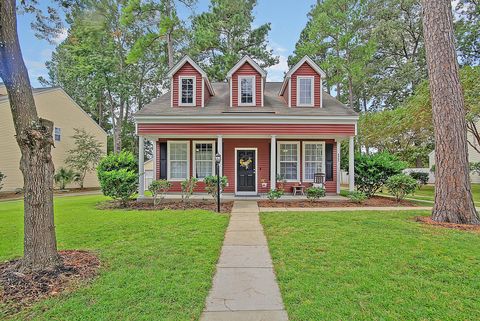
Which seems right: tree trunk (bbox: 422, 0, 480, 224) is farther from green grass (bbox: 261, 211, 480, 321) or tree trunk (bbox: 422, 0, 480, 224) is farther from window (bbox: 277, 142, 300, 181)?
window (bbox: 277, 142, 300, 181)

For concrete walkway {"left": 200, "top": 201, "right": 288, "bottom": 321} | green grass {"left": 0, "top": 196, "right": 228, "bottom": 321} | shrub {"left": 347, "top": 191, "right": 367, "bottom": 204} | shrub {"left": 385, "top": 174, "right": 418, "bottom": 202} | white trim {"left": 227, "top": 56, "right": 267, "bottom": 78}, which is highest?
white trim {"left": 227, "top": 56, "right": 267, "bottom": 78}

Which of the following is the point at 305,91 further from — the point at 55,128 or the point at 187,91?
the point at 55,128

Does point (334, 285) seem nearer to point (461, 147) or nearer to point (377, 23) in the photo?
point (461, 147)

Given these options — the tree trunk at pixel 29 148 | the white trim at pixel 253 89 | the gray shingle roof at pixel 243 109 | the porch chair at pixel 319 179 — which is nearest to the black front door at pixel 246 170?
the gray shingle roof at pixel 243 109

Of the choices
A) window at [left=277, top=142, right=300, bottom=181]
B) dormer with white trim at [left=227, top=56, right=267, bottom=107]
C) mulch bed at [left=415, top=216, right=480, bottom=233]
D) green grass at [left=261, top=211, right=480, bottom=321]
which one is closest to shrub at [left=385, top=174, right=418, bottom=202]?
mulch bed at [left=415, top=216, right=480, bottom=233]

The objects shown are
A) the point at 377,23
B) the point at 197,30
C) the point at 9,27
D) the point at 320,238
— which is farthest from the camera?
the point at 377,23

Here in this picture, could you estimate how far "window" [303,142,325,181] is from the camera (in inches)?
497

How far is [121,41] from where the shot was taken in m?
25.4

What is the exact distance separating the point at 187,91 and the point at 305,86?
5.55m

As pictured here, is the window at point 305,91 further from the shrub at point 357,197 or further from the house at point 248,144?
the shrub at point 357,197

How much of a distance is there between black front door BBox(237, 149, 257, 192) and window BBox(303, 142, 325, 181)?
244cm

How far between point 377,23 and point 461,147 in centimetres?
2254

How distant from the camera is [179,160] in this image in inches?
496

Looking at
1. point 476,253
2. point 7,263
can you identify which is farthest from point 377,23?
point 7,263
